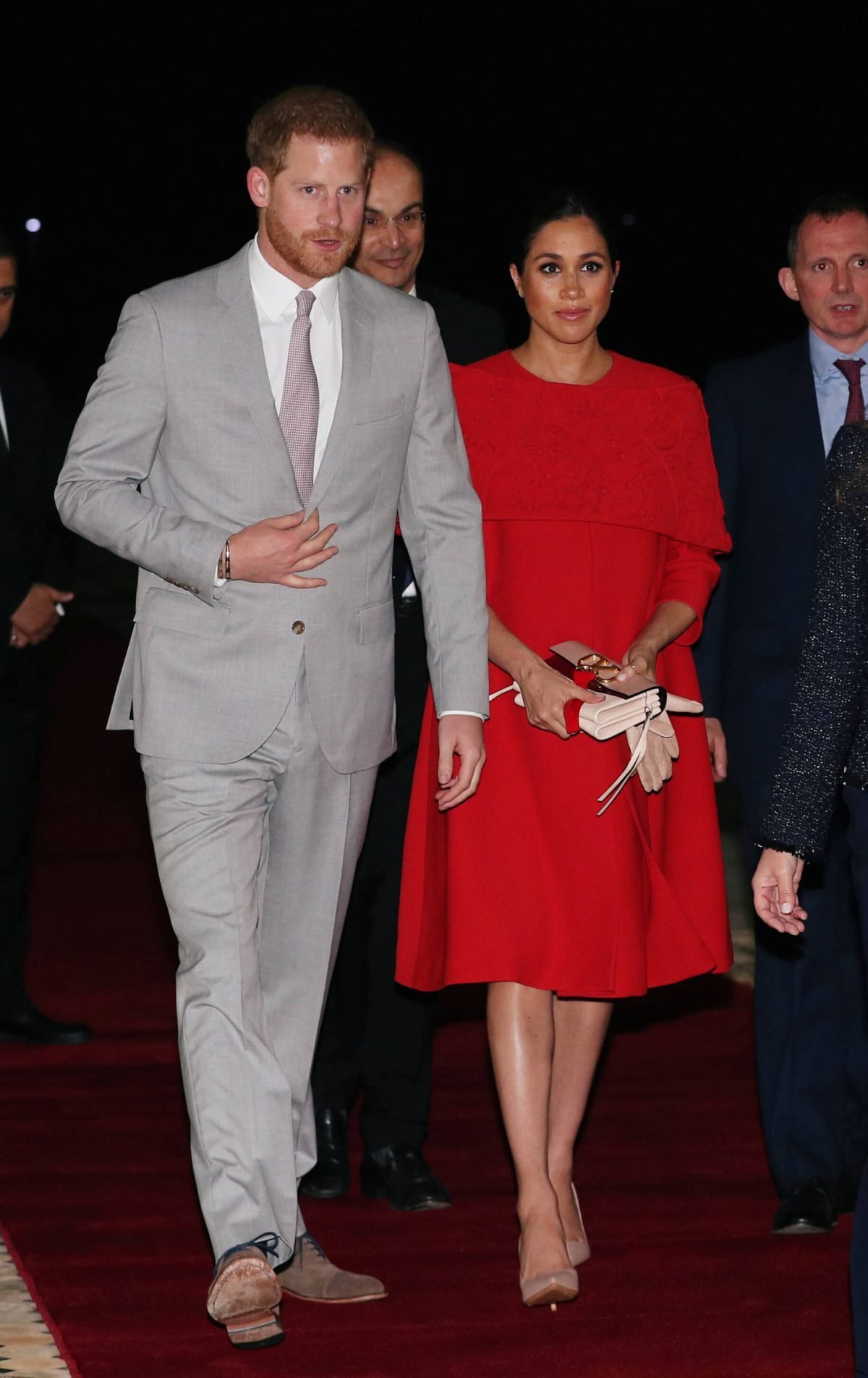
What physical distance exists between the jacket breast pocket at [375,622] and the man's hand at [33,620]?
6.11 feet

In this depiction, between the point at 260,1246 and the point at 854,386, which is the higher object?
the point at 854,386

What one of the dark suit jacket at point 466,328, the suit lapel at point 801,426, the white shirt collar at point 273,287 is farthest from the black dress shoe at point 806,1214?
the white shirt collar at point 273,287

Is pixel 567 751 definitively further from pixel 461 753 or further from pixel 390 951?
pixel 390 951

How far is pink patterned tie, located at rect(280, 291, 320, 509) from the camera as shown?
3.35 m

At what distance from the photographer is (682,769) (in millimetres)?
3812

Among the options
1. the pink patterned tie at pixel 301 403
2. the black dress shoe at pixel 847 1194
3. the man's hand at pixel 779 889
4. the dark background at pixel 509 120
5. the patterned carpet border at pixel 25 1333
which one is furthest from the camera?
the dark background at pixel 509 120

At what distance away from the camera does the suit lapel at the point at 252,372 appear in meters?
3.29

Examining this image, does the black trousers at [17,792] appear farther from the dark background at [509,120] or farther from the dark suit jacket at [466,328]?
the dark background at [509,120]

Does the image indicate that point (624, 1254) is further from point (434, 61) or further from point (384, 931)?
point (434, 61)

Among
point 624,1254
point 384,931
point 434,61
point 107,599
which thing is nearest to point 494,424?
point 384,931

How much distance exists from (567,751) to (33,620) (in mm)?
1979

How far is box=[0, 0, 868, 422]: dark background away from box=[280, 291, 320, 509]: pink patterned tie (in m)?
13.1

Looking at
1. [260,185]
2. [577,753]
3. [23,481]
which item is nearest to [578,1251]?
[577,753]

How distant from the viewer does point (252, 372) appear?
330 centimetres
